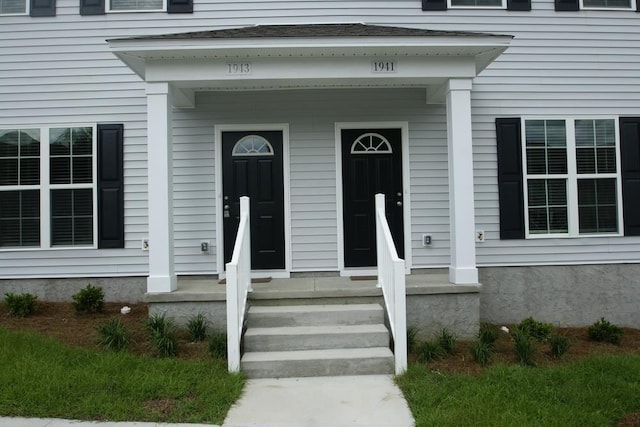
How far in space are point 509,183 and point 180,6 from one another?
540 cm

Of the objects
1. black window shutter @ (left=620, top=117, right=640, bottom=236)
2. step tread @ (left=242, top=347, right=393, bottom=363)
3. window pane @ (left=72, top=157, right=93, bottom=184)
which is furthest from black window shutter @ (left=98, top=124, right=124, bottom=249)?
black window shutter @ (left=620, top=117, right=640, bottom=236)

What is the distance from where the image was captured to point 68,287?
22.7 ft

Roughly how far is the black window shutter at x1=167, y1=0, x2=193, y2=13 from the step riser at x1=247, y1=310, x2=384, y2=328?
458 centimetres

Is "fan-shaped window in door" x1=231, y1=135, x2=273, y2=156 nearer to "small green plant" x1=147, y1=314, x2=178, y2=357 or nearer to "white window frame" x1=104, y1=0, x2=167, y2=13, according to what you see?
"white window frame" x1=104, y1=0, x2=167, y2=13

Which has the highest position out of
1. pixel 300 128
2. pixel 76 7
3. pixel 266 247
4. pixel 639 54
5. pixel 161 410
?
pixel 76 7

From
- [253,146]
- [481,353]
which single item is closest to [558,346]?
[481,353]

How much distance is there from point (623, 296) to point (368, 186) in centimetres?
406

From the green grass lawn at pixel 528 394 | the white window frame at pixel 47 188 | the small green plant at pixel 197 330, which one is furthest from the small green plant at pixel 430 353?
the white window frame at pixel 47 188

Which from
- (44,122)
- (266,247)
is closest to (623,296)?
(266,247)

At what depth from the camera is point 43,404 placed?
12.8 ft

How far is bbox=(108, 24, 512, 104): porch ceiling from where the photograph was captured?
18.1 feet

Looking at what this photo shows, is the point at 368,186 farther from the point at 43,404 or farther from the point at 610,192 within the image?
the point at 43,404

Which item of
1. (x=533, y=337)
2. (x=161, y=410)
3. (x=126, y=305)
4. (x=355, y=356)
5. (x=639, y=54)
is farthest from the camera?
(x=639, y=54)

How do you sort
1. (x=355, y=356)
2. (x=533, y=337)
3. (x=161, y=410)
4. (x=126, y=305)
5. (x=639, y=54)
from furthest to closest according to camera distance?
1. (x=639, y=54)
2. (x=126, y=305)
3. (x=533, y=337)
4. (x=355, y=356)
5. (x=161, y=410)
